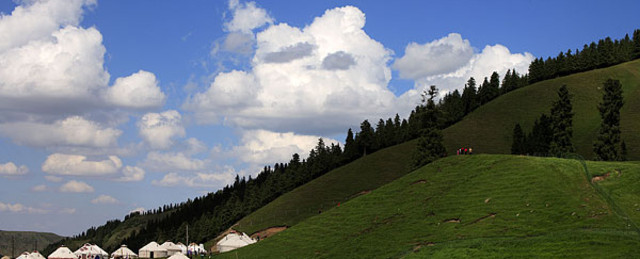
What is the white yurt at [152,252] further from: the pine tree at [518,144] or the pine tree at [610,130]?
the pine tree at [610,130]

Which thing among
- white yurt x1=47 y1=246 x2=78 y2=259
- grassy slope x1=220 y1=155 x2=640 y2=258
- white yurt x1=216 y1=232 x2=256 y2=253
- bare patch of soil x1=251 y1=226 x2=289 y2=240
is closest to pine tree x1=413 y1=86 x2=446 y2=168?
grassy slope x1=220 y1=155 x2=640 y2=258

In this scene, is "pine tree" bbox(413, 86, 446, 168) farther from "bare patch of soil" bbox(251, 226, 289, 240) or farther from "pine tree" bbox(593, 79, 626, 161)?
"bare patch of soil" bbox(251, 226, 289, 240)

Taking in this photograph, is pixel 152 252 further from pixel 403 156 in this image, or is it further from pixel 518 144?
pixel 518 144

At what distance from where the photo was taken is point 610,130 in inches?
4296

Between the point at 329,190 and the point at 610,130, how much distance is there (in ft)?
285

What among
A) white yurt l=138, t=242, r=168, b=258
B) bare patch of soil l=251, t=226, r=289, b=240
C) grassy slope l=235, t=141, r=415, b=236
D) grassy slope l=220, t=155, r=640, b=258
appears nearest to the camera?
grassy slope l=220, t=155, r=640, b=258

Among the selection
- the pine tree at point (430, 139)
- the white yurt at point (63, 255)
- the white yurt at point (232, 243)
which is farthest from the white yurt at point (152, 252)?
the pine tree at point (430, 139)

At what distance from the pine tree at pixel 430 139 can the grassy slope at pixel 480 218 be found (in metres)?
26.6

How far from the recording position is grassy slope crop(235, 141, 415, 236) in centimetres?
16075

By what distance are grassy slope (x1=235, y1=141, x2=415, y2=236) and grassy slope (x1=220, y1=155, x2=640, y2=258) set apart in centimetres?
6720

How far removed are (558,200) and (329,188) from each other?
119 m

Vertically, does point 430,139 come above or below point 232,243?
above

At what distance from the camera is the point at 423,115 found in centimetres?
12169

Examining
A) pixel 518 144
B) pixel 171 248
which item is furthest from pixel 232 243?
pixel 518 144
